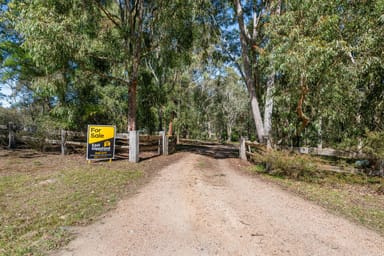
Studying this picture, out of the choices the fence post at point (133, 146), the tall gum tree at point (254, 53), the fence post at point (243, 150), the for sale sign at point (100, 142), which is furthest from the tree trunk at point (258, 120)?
the for sale sign at point (100, 142)

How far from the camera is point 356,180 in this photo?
20.1ft

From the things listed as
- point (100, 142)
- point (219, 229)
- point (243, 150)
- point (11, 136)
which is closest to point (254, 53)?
point (243, 150)

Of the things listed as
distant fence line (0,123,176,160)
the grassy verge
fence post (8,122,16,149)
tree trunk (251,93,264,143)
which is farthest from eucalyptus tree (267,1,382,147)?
fence post (8,122,16,149)

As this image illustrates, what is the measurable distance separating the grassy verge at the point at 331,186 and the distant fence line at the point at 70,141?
206 inches

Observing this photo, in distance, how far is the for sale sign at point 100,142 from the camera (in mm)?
7854

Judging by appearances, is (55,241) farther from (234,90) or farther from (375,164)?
Result: (234,90)

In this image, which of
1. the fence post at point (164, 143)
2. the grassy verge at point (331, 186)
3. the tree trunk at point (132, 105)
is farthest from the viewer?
the fence post at point (164, 143)

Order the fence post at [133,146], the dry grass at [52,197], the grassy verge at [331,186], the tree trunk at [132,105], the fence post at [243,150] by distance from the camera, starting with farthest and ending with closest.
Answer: the fence post at [243,150]
the tree trunk at [132,105]
the fence post at [133,146]
the grassy verge at [331,186]
the dry grass at [52,197]

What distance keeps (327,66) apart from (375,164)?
3.09m

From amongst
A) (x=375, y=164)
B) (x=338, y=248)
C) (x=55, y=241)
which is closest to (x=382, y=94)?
(x=375, y=164)

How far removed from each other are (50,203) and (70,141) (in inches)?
275

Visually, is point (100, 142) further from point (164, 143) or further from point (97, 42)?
point (97, 42)

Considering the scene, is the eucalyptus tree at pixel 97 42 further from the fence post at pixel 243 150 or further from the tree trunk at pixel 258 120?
the fence post at pixel 243 150

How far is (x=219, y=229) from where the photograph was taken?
314 cm
